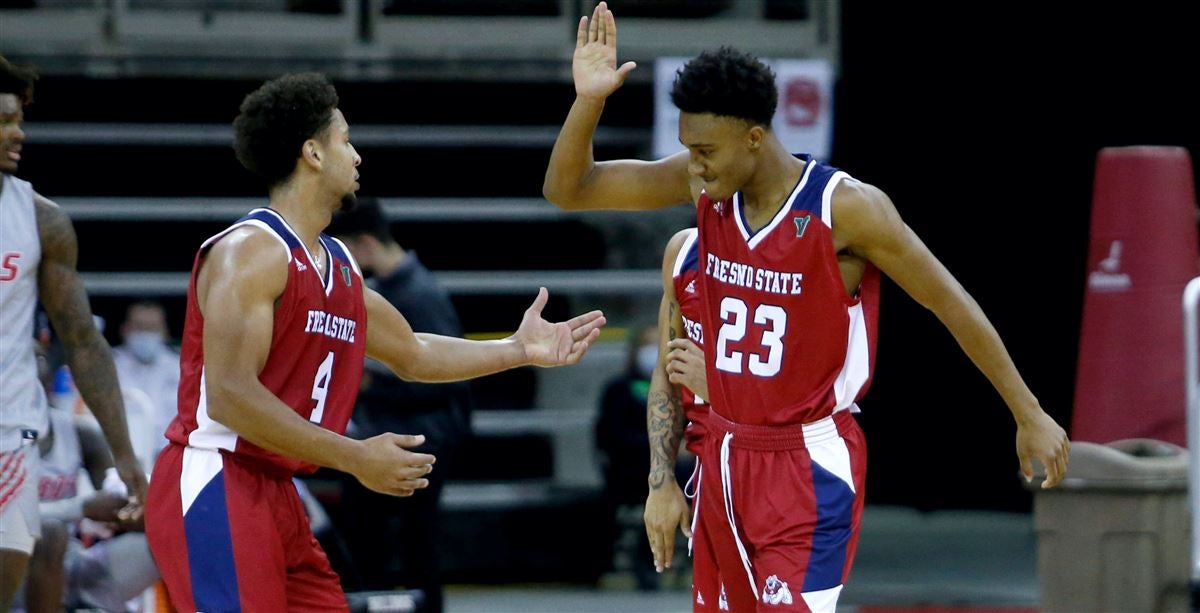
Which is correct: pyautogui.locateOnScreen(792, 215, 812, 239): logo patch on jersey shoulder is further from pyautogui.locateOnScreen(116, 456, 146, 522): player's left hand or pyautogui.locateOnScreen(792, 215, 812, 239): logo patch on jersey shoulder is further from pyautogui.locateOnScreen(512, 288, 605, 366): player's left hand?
pyautogui.locateOnScreen(116, 456, 146, 522): player's left hand

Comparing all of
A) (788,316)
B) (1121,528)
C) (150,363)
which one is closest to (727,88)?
(788,316)

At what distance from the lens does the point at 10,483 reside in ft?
17.4

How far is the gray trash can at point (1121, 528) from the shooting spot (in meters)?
6.87

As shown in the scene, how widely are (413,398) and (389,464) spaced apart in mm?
3725

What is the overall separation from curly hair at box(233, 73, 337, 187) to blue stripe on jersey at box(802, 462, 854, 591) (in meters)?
1.55

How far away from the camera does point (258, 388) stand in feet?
13.9

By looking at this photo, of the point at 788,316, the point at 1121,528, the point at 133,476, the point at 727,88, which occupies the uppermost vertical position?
the point at 727,88

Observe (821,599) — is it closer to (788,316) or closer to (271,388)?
(788,316)

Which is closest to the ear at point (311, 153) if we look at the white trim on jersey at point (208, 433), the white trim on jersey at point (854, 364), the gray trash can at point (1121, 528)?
the white trim on jersey at point (208, 433)

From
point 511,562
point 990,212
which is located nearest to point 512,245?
point 511,562

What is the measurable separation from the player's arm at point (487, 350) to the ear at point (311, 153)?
613mm

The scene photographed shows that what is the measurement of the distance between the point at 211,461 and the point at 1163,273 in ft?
14.3

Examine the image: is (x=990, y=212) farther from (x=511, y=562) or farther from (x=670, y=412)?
(x=670, y=412)

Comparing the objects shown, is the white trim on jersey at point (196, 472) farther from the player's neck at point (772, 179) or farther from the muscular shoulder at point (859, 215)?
the muscular shoulder at point (859, 215)
